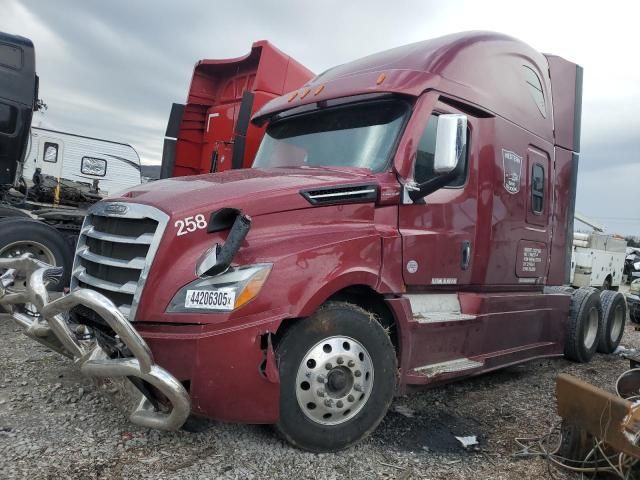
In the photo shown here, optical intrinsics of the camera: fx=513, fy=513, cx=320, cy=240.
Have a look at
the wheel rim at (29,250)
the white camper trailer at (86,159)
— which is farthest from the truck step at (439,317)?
the white camper trailer at (86,159)

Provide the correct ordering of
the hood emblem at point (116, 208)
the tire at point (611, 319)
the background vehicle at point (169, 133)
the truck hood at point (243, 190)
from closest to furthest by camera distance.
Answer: the truck hood at point (243, 190)
the hood emblem at point (116, 208)
the background vehicle at point (169, 133)
the tire at point (611, 319)

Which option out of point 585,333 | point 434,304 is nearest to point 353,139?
point 434,304

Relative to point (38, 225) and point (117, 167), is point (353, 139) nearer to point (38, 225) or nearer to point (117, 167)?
point (38, 225)

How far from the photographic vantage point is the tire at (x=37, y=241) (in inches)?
215

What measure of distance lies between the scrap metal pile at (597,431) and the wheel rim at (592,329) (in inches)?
128

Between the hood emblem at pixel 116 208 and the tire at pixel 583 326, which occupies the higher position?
the hood emblem at pixel 116 208

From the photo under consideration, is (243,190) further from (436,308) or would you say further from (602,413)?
(602,413)

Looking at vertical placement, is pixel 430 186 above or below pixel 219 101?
below

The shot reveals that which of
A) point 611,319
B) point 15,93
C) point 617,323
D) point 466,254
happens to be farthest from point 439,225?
point 15,93

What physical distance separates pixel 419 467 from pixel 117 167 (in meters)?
16.9

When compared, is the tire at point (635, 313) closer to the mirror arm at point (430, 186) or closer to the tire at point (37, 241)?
the mirror arm at point (430, 186)

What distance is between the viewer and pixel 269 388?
2.91 m

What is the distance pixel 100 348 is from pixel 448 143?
2.60 m

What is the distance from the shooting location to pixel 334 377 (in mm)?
3143
